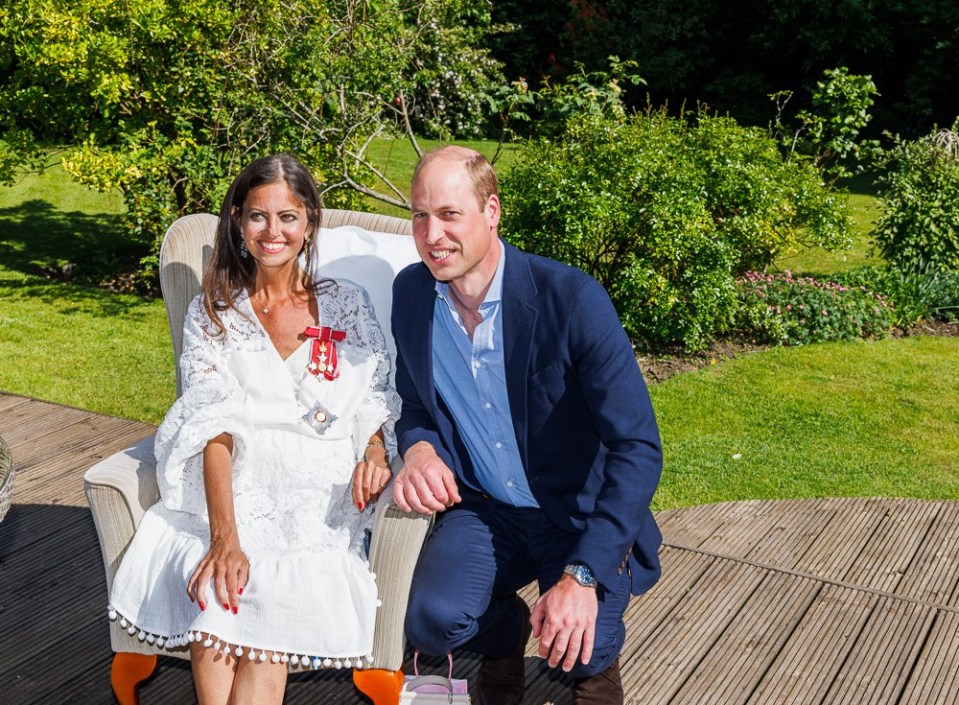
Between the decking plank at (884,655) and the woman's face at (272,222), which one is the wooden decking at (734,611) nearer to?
the decking plank at (884,655)

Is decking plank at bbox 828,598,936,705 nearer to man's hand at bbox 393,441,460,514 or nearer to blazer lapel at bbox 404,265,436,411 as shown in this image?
man's hand at bbox 393,441,460,514

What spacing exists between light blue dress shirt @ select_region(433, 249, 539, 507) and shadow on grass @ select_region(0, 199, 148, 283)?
228 inches

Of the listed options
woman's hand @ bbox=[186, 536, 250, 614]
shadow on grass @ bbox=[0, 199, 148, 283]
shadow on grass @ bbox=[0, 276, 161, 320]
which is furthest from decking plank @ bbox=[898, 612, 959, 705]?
shadow on grass @ bbox=[0, 199, 148, 283]

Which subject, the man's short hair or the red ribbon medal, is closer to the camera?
the man's short hair

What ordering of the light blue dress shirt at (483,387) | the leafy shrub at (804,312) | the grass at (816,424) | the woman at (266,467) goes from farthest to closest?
the leafy shrub at (804,312) < the grass at (816,424) < the light blue dress shirt at (483,387) < the woman at (266,467)

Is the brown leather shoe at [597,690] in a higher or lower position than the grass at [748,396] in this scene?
higher

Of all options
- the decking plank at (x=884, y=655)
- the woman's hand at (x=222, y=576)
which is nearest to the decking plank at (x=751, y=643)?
the decking plank at (x=884, y=655)

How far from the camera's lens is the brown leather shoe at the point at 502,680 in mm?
2805

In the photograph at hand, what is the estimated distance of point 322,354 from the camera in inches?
113

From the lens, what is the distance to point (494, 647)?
109 inches

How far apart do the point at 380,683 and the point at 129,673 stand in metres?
0.70

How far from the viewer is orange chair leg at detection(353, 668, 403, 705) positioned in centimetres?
257

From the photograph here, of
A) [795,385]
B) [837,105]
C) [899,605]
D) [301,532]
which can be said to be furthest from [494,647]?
[837,105]

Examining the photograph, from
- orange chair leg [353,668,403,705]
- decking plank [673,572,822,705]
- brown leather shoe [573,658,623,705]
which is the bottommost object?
decking plank [673,572,822,705]
